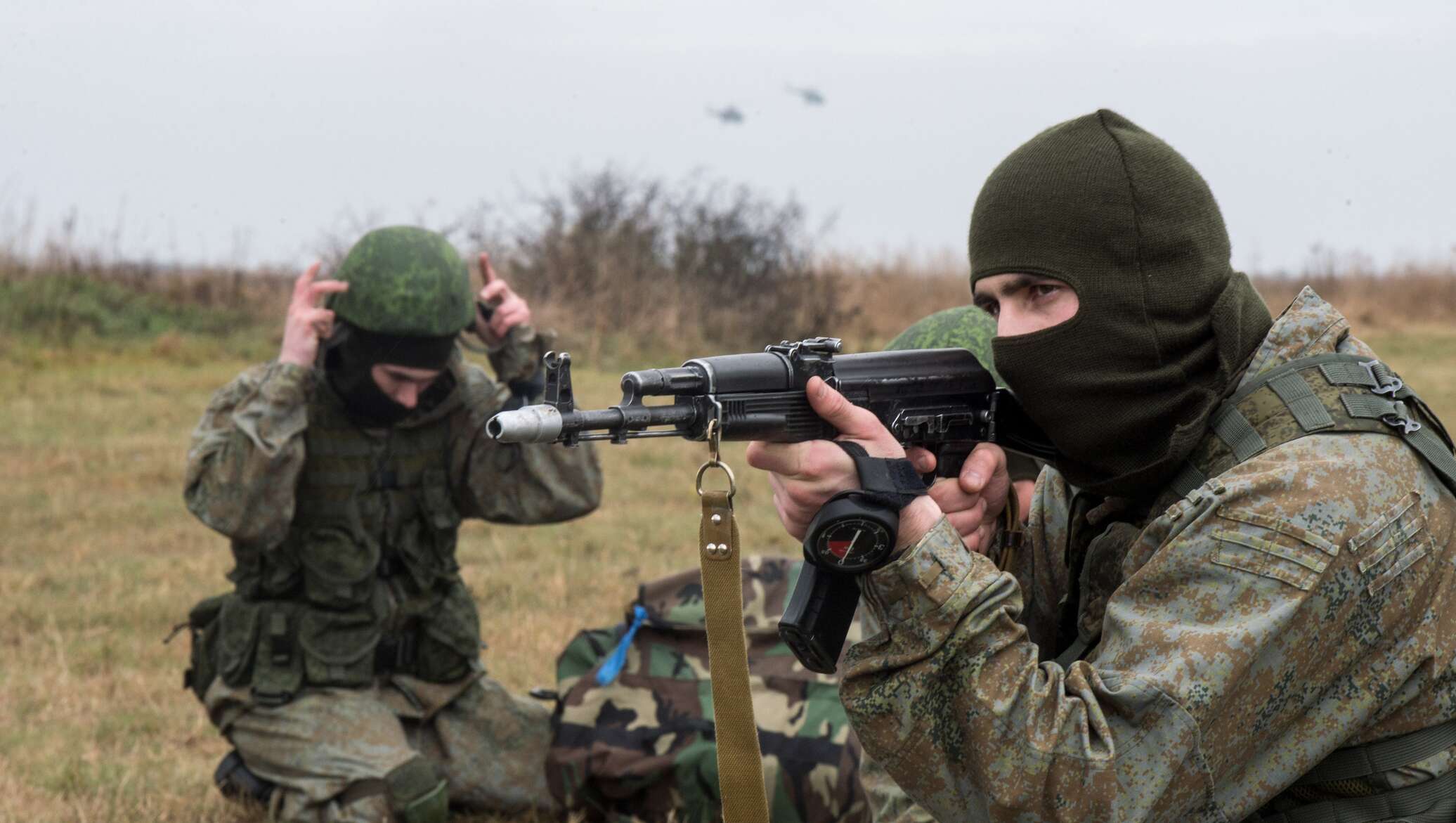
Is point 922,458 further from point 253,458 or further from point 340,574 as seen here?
point 340,574

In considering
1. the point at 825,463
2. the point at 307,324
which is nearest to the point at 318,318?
the point at 307,324

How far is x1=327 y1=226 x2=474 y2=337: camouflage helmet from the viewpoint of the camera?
550cm

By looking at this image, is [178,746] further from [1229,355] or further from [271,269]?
[271,269]

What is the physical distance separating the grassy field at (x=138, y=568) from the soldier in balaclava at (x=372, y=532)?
41 centimetres

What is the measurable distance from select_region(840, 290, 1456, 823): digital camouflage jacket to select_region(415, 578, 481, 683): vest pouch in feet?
11.6

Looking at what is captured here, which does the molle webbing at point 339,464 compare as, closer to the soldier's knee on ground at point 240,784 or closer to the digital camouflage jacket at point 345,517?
the digital camouflage jacket at point 345,517

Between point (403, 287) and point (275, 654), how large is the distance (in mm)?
1472

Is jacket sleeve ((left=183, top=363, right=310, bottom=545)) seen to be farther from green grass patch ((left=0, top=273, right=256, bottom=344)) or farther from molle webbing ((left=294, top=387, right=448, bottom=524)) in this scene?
green grass patch ((left=0, top=273, right=256, bottom=344))

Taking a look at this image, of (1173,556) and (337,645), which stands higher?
(1173,556)

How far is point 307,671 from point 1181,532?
4.00 metres

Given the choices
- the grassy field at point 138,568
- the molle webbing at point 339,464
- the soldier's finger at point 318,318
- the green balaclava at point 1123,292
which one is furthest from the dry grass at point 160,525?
the green balaclava at point 1123,292

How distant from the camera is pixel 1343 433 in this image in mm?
2588

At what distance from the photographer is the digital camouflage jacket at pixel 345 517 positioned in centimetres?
536

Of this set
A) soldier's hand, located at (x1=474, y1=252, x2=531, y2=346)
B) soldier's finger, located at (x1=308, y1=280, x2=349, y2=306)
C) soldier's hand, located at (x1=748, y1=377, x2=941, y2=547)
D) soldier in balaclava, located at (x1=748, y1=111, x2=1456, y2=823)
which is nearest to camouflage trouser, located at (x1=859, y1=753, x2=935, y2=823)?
soldier in balaclava, located at (x1=748, y1=111, x2=1456, y2=823)
